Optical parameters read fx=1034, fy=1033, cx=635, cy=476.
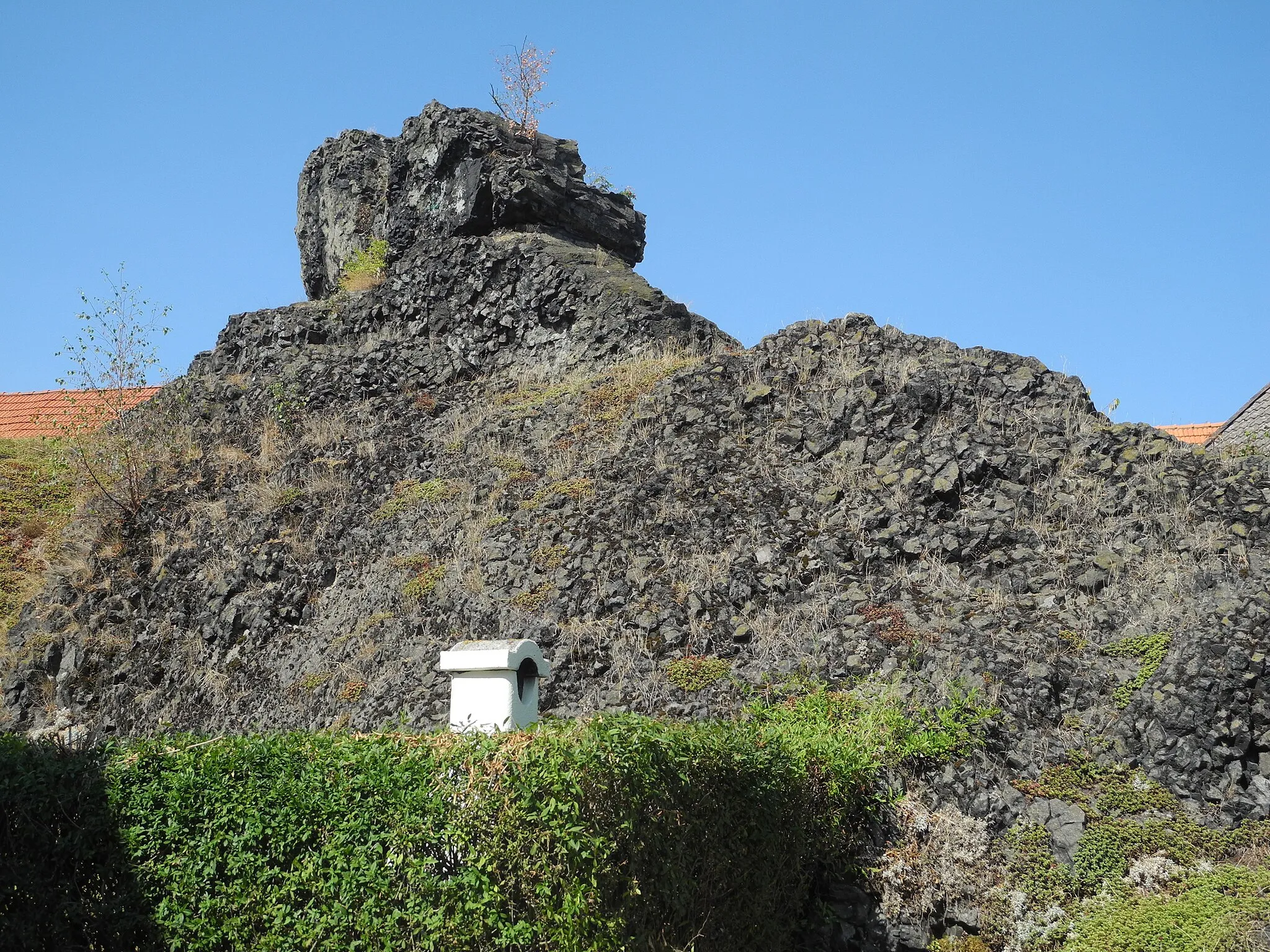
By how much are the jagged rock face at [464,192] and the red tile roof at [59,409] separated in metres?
6.28

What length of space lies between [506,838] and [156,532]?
13.9 m

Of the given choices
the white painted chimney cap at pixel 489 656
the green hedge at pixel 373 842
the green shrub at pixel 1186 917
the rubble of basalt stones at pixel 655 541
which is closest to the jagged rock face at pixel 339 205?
the rubble of basalt stones at pixel 655 541

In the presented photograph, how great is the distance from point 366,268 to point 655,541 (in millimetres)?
13232

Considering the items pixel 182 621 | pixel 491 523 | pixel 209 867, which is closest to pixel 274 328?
pixel 182 621

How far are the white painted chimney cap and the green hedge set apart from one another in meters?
1.42

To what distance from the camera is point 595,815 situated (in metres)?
5.06

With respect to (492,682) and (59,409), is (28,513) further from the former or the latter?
(492,682)

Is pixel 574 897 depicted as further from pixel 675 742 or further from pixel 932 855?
pixel 932 855

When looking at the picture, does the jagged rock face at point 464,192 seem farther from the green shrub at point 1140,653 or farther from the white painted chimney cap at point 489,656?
the white painted chimney cap at point 489,656

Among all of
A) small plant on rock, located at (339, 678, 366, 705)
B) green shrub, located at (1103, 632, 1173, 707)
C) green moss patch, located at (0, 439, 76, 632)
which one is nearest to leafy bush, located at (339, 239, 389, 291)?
green moss patch, located at (0, 439, 76, 632)

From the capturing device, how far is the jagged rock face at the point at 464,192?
21.1m

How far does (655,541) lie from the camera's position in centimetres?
1220

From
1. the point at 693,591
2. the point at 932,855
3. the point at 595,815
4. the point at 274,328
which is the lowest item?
the point at 932,855

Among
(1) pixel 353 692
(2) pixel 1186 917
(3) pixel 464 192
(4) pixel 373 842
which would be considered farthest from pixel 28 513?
(2) pixel 1186 917
